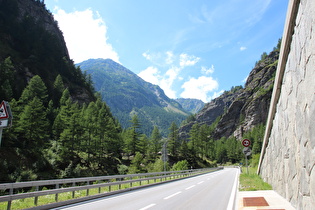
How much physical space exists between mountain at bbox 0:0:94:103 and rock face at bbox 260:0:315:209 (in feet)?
218

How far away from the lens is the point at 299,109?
222 inches

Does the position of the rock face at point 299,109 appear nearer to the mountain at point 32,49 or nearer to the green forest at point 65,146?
the green forest at point 65,146

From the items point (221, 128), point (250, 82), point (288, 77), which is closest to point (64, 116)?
point (288, 77)

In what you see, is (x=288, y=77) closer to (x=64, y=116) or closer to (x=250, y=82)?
(x=64, y=116)

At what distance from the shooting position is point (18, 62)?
6875 centimetres

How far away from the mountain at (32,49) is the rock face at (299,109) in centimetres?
6647

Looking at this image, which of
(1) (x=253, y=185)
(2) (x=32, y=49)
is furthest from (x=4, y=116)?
(2) (x=32, y=49)

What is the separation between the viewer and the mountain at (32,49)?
7026cm

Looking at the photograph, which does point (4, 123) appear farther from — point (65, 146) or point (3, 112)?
point (65, 146)

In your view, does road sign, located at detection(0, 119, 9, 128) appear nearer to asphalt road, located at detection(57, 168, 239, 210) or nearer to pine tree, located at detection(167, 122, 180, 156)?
asphalt road, located at detection(57, 168, 239, 210)

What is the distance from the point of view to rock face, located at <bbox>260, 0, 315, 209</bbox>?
15.6 ft

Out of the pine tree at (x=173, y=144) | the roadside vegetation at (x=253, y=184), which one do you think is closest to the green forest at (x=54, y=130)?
the pine tree at (x=173, y=144)

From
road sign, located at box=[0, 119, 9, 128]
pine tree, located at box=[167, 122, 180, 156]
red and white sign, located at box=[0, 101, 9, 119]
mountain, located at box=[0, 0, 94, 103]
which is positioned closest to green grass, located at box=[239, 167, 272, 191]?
road sign, located at box=[0, 119, 9, 128]

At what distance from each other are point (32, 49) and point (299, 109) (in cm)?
9117
